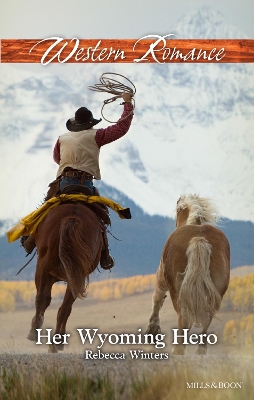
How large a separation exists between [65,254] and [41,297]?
1.47ft

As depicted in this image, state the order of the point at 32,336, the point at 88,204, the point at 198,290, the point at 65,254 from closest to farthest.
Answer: the point at 65,254, the point at 198,290, the point at 32,336, the point at 88,204

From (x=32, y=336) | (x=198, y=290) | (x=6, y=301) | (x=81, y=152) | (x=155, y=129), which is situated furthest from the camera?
(x=155, y=129)

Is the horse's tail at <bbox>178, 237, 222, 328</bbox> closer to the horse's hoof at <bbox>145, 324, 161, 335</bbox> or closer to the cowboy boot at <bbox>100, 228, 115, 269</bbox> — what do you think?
the horse's hoof at <bbox>145, 324, 161, 335</bbox>

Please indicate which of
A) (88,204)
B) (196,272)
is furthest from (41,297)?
(196,272)

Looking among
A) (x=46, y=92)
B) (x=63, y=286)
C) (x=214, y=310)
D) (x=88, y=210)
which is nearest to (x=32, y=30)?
(x=46, y=92)

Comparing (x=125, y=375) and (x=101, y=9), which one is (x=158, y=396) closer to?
(x=125, y=375)

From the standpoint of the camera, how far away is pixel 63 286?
22.5ft

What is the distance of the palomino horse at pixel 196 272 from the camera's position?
611 cm

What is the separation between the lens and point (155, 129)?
6.95m

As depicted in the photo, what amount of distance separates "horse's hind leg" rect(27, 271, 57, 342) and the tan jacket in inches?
36.5

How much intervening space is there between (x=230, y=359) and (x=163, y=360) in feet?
1.75

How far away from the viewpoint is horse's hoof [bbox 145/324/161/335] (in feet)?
22.0

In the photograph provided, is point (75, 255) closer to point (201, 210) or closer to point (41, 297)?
point (41, 297)

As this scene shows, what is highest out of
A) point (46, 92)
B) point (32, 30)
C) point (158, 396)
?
point (32, 30)
